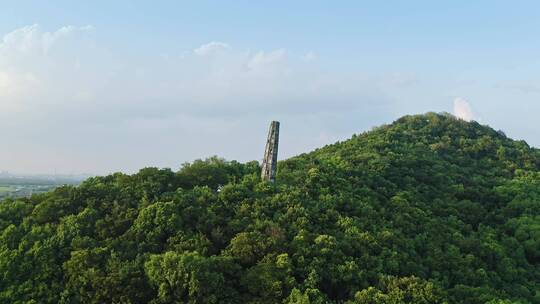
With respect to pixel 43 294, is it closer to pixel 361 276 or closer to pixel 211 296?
pixel 211 296

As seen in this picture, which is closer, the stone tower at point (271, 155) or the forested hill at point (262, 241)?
the forested hill at point (262, 241)

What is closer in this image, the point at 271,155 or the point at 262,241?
the point at 262,241

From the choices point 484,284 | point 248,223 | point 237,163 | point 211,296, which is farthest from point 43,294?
point 484,284

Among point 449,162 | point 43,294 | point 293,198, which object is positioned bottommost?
point 43,294

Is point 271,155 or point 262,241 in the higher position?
point 271,155

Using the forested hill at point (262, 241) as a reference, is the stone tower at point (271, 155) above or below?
above
